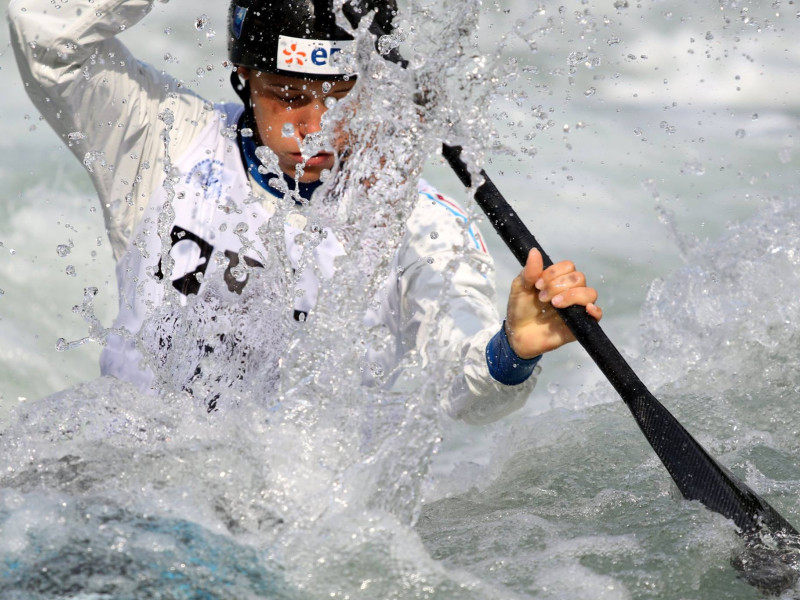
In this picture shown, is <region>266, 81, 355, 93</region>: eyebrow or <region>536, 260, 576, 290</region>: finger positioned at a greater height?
<region>266, 81, 355, 93</region>: eyebrow

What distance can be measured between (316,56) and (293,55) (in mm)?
56

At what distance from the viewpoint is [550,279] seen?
2049 millimetres

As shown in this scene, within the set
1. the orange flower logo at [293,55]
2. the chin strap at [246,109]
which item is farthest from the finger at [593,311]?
the chin strap at [246,109]

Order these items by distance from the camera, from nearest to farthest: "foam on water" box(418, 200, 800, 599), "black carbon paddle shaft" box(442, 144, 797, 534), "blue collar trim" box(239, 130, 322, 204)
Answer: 1. "foam on water" box(418, 200, 800, 599)
2. "black carbon paddle shaft" box(442, 144, 797, 534)
3. "blue collar trim" box(239, 130, 322, 204)

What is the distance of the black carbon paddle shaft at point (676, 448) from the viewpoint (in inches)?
77.1

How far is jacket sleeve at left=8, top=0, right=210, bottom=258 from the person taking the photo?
2.33m

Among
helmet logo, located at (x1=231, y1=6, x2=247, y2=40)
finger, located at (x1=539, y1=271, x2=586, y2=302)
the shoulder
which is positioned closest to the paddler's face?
helmet logo, located at (x1=231, y1=6, x2=247, y2=40)

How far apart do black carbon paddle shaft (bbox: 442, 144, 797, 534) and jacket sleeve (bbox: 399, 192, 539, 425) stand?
238 mm

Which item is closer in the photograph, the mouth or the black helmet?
the black helmet

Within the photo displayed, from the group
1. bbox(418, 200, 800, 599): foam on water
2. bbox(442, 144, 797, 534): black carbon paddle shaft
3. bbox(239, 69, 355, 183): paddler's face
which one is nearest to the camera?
bbox(418, 200, 800, 599): foam on water

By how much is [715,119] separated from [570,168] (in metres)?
0.97

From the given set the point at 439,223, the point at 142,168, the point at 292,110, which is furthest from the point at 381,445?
the point at 142,168

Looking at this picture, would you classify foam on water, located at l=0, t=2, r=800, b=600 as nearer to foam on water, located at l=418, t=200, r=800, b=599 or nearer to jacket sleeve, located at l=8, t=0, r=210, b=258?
foam on water, located at l=418, t=200, r=800, b=599

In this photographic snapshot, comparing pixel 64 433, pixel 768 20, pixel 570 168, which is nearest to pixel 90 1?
pixel 64 433
